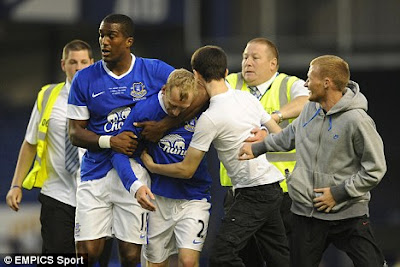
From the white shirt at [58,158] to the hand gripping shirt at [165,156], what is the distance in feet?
4.18

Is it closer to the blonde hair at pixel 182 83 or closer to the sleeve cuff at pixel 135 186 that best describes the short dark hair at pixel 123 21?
the blonde hair at pixel 182 83

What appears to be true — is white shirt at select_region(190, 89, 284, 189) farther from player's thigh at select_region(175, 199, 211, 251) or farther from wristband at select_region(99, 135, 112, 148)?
wristband at select_region(99, 135, 112, 148)

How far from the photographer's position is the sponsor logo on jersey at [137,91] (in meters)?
8.66

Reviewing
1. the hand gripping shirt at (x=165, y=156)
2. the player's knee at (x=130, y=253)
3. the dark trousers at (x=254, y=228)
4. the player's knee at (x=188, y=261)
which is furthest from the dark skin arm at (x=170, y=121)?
the player's knee at (x=188, y=261)

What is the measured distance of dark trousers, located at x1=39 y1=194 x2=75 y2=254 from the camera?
9.85 metres

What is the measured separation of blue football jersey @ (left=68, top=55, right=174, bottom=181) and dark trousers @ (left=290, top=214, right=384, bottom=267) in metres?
1.47

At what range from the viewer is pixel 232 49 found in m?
19.7

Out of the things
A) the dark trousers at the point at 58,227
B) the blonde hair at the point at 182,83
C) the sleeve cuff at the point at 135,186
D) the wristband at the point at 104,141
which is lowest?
the dark trousers at the point at 58,227

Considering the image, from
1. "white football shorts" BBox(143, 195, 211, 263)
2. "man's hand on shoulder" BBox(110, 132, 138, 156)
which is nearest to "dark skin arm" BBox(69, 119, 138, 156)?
"man's hand on shoulder" BBox(110, 132, 138, 156)

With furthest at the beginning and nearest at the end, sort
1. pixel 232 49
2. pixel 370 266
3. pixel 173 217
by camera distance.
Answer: pixel 232 49, pixel 173 217, pixel 370 266

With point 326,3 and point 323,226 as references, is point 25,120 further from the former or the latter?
point 323,226

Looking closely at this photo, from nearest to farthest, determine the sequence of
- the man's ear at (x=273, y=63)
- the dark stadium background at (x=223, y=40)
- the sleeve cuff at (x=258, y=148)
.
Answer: the sleeve cuff at (x=258, y=148)
the man's ear at (x=273, y=63)
the dark stadium background at (x=223, y=40)

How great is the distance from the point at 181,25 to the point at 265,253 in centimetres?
1132

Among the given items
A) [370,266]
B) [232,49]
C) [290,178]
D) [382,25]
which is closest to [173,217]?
[290,178]
